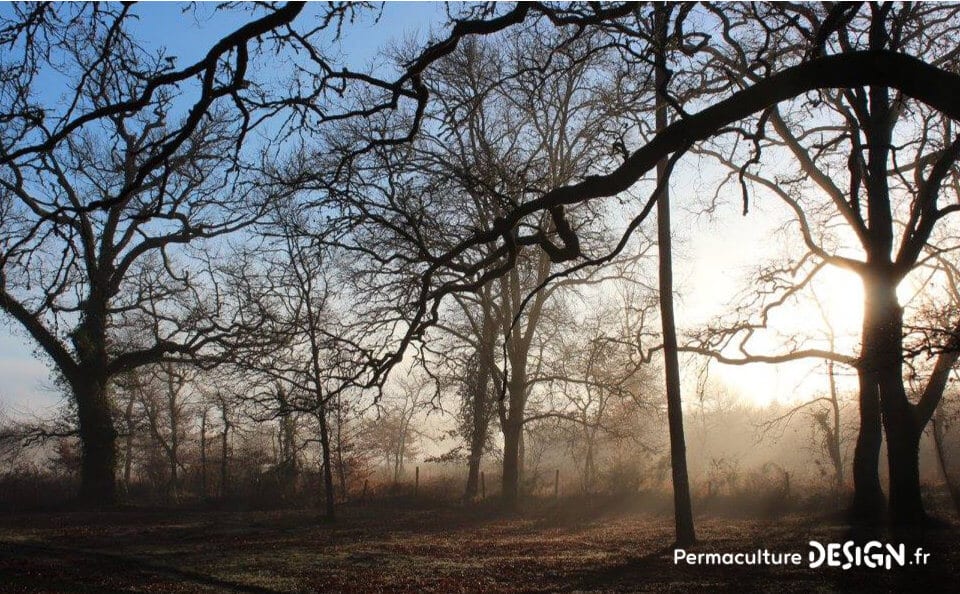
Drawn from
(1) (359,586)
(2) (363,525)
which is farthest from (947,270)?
(2) (363,525)

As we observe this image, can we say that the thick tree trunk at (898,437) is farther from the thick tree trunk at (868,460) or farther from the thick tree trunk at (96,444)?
the thick tree trunk at (96,444)

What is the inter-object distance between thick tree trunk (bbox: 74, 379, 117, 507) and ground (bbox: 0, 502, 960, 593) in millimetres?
2469

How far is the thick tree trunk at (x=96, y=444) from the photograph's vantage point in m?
25.7

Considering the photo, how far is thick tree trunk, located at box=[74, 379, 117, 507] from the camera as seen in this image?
Result: 25.7 meters

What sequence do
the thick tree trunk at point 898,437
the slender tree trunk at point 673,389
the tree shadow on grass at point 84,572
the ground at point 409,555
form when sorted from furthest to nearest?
the slender tree trunk at point 673,389
the thick tree trunk at point 898,437
the tree shadow on grass at point 84,572
the ground at point 409,555

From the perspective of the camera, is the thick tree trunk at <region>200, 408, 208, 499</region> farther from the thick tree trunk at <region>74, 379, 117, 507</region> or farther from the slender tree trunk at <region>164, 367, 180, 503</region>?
the thick tree trunk at <region>74, 379, 117, 507</region>

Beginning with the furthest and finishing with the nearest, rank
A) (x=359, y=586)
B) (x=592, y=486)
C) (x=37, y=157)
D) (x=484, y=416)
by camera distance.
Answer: (x=592, y=486) → (x=484, y=416) → (x=359, y=586) → (x=37, y=157)

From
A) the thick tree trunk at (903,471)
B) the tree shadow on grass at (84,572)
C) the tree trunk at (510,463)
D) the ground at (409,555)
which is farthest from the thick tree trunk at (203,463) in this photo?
the thick tree trunk at (903,471)

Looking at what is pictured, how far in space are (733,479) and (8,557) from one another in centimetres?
2102

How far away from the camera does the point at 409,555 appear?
14.6 metres

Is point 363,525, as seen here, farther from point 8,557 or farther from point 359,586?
point 359,586

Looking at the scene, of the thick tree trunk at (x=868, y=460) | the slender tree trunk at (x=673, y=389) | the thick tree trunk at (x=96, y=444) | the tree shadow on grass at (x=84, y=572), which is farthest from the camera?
the thick tree trunk at (x=96, y=444)

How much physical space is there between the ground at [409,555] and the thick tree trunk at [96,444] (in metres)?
2.47

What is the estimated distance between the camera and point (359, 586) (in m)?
10.8
